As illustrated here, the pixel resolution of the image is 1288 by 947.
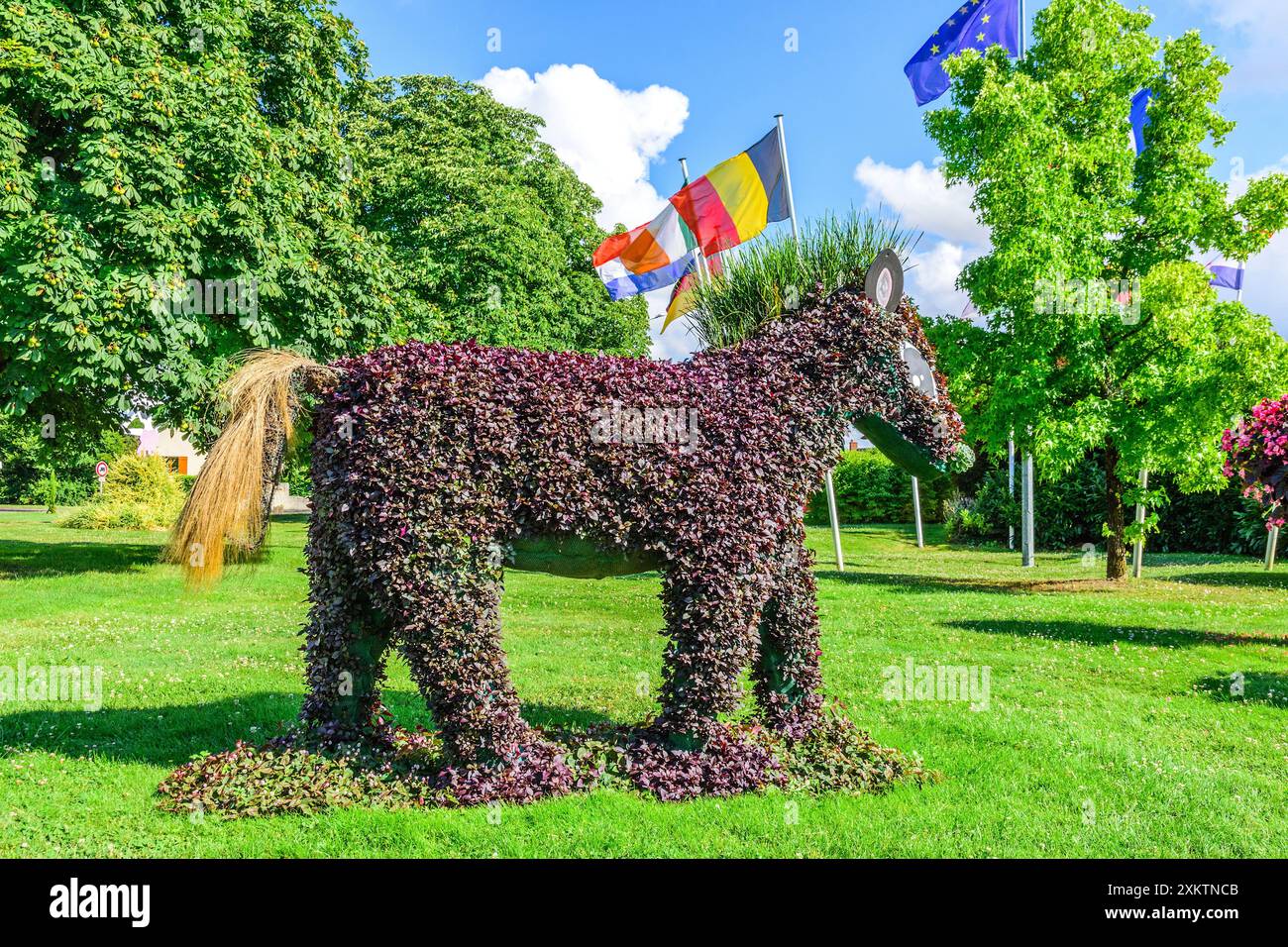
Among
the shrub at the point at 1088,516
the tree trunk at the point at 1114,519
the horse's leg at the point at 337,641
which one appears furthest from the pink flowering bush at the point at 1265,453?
the shrub at the point at 1088,516

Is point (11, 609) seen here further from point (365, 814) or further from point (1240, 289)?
point (1240, 289)

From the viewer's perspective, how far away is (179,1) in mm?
15234

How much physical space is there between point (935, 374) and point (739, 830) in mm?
3536

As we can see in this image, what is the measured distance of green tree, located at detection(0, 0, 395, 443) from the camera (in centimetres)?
1256

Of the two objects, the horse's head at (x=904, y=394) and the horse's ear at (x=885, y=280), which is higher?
the horse's ear at (x=885, y=280)

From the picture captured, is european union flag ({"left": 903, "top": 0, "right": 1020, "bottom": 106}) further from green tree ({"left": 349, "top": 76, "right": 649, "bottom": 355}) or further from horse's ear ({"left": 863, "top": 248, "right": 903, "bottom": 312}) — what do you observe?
horse's ear ({"left": 863, "top": 248, "right": 903, "bottom": 312})

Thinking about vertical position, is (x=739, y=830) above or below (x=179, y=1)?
below

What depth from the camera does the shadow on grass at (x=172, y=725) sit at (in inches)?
259

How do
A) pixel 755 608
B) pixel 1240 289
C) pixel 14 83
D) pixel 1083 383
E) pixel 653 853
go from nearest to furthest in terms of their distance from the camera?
pixel 653 853 → pixel 755 608 → pixel 14 83 → pixel 1083 383 → pixel 1240 289

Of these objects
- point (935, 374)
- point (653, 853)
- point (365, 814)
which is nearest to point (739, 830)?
point (653, 853)

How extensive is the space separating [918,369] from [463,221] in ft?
56.6

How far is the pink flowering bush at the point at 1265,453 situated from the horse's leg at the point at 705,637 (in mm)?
8278

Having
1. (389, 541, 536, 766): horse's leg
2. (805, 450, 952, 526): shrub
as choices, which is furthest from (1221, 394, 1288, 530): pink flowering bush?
(805, 450, 952, 526): shrub

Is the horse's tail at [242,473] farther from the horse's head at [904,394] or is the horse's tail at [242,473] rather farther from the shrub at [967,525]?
the shrub at [967,525]
